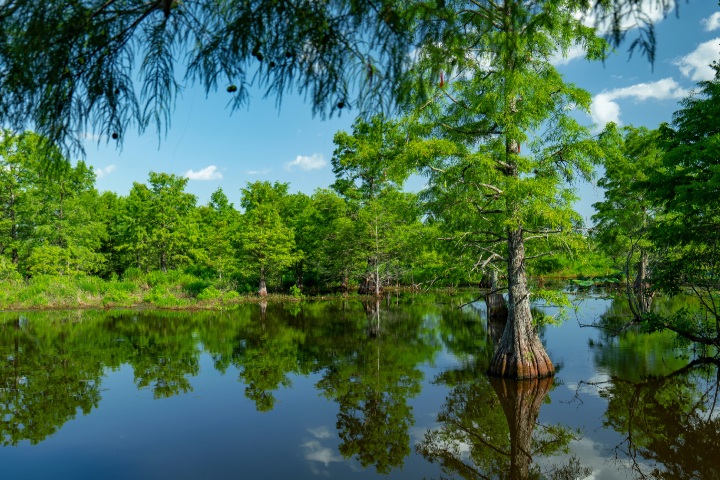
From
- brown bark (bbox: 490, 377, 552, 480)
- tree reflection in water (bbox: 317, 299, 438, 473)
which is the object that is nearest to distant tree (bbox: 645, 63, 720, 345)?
brown bark (bbox: 490, 377, 552, 480)

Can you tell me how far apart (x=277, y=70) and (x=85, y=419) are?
9.69m

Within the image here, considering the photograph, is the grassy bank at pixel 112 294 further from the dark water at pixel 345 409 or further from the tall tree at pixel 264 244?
the dark water at pixel 345 409

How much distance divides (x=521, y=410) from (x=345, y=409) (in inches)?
148

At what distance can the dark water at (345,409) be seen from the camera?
7324mm

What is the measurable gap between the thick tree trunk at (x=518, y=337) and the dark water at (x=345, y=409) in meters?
0.55

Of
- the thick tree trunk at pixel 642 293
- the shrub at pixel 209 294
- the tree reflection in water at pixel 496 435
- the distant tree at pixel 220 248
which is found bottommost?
the tree reflection in water at pixel 496 435

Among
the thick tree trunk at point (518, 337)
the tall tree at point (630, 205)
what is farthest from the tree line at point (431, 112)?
the tall tree at point (630, 205)

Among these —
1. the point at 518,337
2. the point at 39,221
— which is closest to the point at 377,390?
the point at 518,337

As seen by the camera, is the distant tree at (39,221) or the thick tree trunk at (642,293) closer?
the thick tree trunk at (642,293)

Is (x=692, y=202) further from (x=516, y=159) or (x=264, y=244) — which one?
(x=264, y=244)

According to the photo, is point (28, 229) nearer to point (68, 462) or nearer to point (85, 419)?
point (85, 419)

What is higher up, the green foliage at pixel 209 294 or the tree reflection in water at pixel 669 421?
the green foliage at pixel 209 294

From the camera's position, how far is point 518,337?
11477 mm

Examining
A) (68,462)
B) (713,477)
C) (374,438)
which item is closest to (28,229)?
(68,462)
